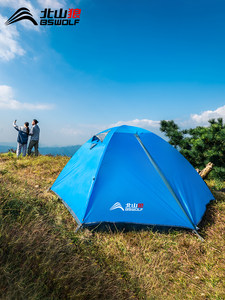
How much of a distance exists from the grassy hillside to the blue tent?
0.34 meters

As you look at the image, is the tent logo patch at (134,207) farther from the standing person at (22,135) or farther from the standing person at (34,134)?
the standing person at (22,135)

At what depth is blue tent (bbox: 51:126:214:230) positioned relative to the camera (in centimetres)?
410

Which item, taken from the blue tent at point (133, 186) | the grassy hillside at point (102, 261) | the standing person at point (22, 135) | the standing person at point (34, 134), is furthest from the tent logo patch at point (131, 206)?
the standing person at point (22, 135)

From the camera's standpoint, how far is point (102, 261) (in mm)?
3316

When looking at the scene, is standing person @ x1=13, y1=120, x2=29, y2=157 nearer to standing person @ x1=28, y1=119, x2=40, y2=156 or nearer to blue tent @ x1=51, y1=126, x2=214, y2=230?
standing person @ x1=28, y1=119, x2=40, y2=156

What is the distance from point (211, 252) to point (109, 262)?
1.98 meters

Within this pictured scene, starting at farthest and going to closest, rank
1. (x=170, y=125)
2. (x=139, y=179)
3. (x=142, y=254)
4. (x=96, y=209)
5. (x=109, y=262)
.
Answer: (x=170, y=125) < (x=139, y=179) < (x=96, y=209) < (x=142, y=254) < (x=109, y=262)

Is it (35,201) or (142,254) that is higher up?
(35,201)

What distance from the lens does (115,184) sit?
13.9ft

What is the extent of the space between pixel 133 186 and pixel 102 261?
5.22 ft

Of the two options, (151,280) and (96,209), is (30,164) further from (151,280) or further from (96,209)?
(151,280)

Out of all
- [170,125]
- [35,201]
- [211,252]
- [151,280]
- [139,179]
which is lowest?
[151,280]

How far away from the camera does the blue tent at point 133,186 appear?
4.10 m

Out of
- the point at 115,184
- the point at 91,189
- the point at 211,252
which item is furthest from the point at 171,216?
the point at 91,189
